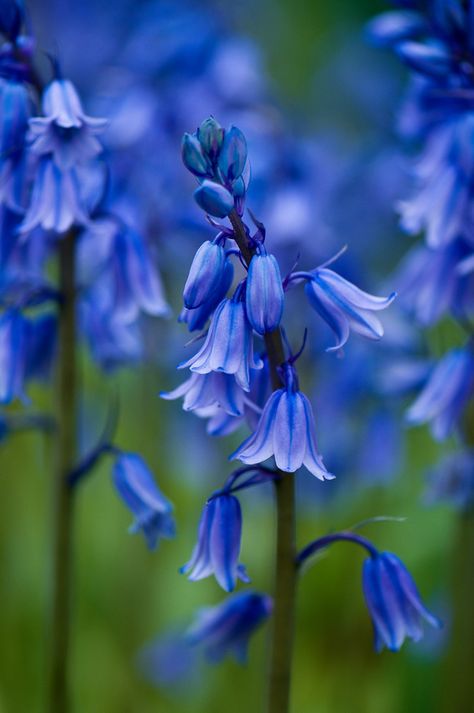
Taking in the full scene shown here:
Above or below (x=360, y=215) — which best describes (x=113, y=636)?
→ below

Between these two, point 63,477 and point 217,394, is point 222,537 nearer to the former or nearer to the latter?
point 217,394

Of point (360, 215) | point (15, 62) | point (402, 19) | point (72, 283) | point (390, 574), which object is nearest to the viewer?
point (390, 574)

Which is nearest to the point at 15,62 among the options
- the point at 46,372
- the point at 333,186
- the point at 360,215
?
the point at 46,372

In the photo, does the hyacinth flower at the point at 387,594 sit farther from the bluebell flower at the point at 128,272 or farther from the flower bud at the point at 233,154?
the bluebell flower at the point at 128,272

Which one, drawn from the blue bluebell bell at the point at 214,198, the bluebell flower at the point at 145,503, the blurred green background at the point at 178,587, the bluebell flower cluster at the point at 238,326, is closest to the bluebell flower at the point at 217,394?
the bluebell flower cluster at the point at 238,326

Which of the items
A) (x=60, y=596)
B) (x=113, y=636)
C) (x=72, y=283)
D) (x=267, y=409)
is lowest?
(x=113, y=636)

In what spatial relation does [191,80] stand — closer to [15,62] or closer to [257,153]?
[257,153]

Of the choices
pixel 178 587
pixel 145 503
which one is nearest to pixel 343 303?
pixel 145 503
